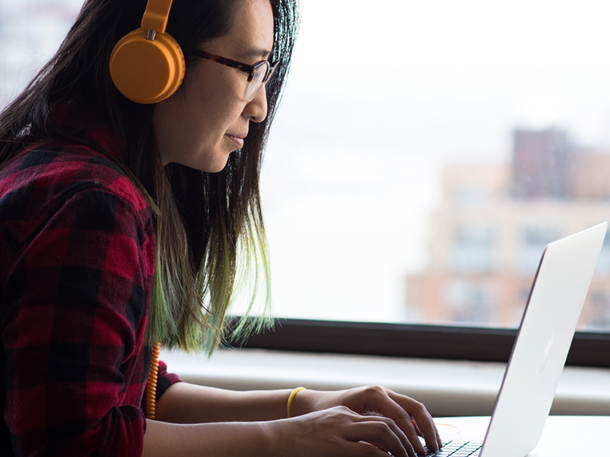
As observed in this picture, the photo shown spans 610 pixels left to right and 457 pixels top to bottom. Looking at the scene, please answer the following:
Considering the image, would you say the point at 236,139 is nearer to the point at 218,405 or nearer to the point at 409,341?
the point at 218,405

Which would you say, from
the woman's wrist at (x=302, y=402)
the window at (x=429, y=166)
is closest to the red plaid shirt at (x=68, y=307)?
the woman's wrist at (x=302, y=402)

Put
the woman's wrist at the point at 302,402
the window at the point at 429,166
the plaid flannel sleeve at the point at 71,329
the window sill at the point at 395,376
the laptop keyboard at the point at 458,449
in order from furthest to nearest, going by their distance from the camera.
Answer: the window at the point at 429,166 → the window sill at the point at 395,376 → the woman's wrist at the point at 302,402 → the laptop keyboard at the point at 458,449 → the plaid flannel sleeve at the point at 71,329

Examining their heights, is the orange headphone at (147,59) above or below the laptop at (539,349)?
above

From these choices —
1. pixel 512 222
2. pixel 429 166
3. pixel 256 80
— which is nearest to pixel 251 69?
pixel 256 80

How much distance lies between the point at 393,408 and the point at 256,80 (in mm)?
479

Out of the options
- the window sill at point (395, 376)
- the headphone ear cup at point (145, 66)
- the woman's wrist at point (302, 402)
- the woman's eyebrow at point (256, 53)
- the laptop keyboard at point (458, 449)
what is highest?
the woman's eyebrow at point (256, 53)

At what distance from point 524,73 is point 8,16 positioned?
1.29 meters

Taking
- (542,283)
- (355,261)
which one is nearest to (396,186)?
(355,261)

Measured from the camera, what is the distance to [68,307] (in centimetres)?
58

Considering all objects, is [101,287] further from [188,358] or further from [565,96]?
[565,96]

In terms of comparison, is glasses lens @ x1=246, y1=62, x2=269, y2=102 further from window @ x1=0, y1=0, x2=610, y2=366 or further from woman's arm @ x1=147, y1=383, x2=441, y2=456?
window @ x1=0, y1=0, x2=610, y2=366

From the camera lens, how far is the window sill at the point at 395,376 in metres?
1.26

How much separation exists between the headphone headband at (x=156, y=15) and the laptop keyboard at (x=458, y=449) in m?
0.63

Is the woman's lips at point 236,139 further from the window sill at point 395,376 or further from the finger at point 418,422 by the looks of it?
the window sill at point 395,376
